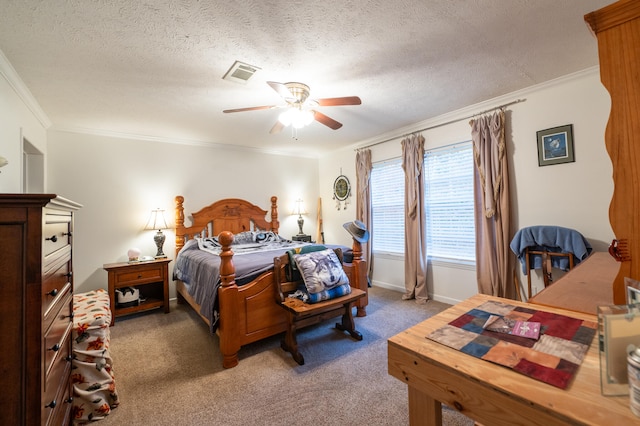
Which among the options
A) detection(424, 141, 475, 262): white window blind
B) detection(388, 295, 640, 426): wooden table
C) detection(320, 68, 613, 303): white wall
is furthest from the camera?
detection(424, 141, 475, 262): white window blind

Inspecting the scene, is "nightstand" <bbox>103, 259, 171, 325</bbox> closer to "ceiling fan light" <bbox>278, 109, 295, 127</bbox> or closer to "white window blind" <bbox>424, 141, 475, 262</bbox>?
"ceiling fan light" <bbox>278, 109, 295, 127</bbox>

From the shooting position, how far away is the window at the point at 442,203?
10.9 ft

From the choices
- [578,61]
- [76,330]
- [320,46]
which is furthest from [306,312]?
[578,61]

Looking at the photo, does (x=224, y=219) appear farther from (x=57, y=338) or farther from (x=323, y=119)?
(x=57, y=338)

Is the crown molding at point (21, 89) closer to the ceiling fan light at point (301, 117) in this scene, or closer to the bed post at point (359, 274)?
the ceiling fan light at point (301, 117)

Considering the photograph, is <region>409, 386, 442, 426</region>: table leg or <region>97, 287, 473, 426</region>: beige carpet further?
<region>97, 287, 473, 426</region>: beige carpet

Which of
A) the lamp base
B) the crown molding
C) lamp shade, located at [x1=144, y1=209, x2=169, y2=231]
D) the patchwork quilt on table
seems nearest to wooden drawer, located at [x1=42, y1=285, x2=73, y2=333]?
the patchwork quilt on table

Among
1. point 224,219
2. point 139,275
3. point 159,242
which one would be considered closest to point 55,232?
point 139,275

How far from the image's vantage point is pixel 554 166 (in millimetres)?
2650

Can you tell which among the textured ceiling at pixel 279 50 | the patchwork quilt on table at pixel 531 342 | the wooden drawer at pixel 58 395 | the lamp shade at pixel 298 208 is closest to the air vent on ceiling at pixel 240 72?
the textured ceiling at pixel 279 50

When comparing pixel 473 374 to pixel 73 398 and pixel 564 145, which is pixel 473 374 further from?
pixel 564 145

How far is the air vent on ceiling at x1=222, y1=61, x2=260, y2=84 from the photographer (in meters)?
2.15

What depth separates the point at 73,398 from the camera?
5.48ft

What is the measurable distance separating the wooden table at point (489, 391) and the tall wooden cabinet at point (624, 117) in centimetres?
29
